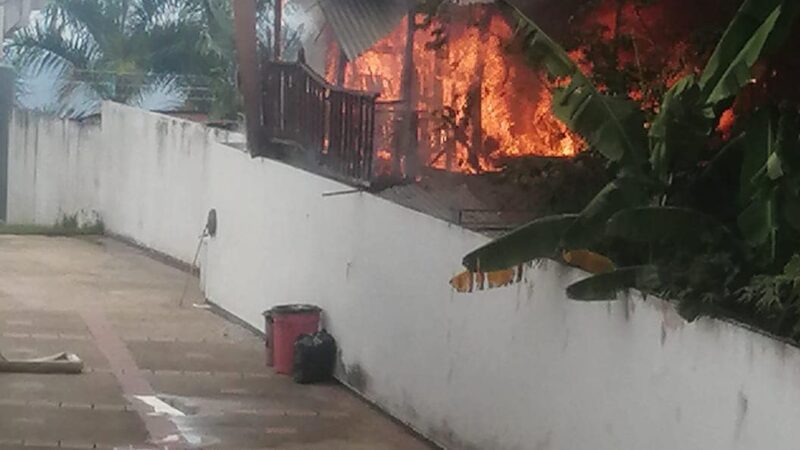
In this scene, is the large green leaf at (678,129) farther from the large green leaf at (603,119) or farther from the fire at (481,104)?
the fire at (481,104)

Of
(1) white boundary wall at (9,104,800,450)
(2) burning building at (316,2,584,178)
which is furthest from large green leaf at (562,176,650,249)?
(2) burning building at (316,2,584,178)

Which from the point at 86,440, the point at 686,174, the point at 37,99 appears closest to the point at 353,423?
the point at 86,440

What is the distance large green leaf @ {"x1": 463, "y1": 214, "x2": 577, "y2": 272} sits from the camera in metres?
9.12

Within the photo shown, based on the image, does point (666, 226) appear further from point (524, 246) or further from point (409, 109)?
point (409, 109)

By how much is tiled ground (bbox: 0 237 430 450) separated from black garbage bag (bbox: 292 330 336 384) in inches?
6.7

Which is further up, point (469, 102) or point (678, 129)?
point (469, 102)

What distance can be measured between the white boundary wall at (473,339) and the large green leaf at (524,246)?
1.85 ft

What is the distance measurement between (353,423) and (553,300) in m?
3.06

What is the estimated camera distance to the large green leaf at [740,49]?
7992 millimetres

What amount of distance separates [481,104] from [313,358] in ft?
9.49

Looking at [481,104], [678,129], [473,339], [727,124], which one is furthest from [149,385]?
[678,129]

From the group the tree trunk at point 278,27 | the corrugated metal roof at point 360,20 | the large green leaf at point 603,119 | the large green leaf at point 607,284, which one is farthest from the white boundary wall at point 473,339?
the corrugated metal roof at point 360,20

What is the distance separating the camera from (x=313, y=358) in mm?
14109

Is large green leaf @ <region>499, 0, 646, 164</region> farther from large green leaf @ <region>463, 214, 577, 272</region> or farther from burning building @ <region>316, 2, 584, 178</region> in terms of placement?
burning building @ <region>316, 2, 584, 178</region>
